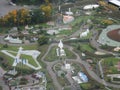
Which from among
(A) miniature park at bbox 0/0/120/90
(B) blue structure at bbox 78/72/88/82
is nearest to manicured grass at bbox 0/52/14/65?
(A) miniature park at bbox 0/0/120/90

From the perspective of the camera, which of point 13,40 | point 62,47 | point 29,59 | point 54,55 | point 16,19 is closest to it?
point 29,59

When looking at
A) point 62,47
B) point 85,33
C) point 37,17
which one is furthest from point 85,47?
point 37,17

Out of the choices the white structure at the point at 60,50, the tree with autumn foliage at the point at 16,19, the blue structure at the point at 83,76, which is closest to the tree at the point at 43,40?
the white structure at the point at 60,50

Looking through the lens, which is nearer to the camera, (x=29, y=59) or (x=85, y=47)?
(x=29, y=59)

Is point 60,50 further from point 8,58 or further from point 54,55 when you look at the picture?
point 8,58

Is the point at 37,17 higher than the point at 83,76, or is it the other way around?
the point at 37,17

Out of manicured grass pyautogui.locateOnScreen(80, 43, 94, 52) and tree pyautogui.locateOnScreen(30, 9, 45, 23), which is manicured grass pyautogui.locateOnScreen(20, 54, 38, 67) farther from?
tree pyautogui.locateOnScreen(30, 9, 45, 23)

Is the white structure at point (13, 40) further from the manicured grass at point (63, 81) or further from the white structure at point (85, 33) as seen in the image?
the manicured grass at point (63, 81)

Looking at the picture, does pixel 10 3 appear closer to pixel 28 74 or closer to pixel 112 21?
pixel 112 21

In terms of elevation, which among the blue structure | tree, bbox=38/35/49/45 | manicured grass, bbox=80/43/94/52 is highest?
tree, bbox=38/35/49/45
